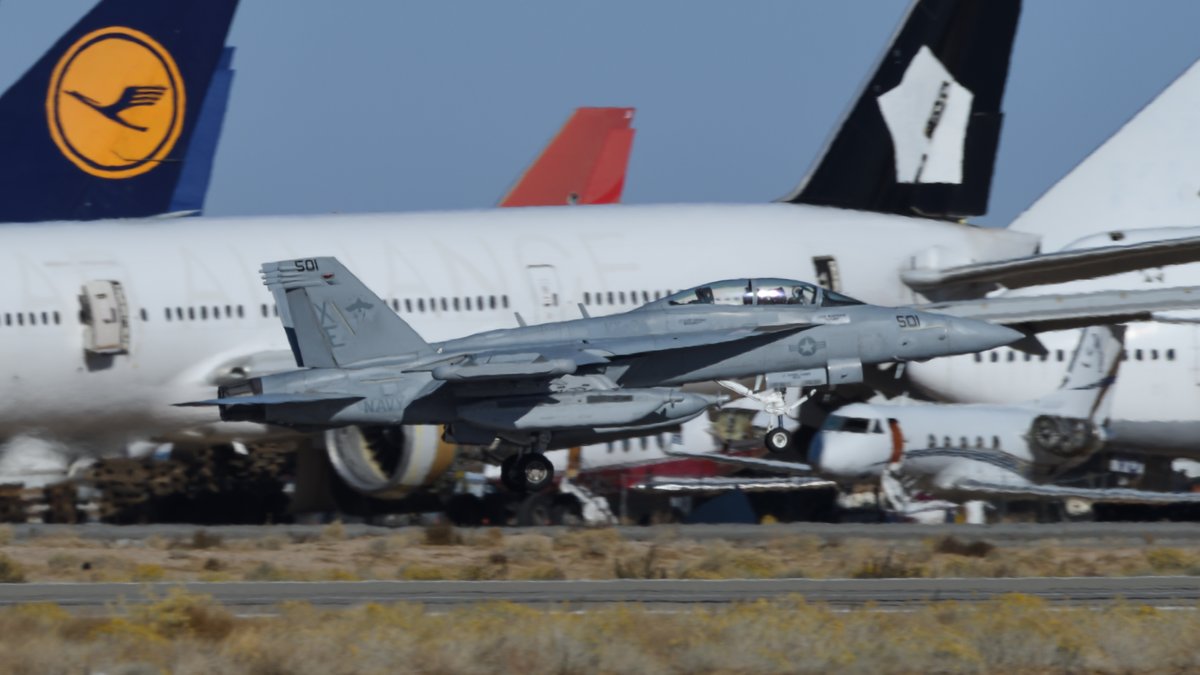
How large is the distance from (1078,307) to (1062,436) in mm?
3755

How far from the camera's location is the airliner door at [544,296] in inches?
1382

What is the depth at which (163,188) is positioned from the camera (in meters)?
39.5

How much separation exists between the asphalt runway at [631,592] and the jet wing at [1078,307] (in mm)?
12173

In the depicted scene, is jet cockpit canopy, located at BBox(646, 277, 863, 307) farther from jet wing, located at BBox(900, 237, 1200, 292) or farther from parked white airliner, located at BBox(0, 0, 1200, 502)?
jet wing, located at BBox(900, 237, 1200, 292)

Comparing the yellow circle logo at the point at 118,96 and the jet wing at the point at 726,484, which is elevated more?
the yellow circle logo at the point at 118,96

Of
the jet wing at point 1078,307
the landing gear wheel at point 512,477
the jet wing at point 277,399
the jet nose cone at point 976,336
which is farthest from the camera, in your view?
the jet wing at point 1078,307

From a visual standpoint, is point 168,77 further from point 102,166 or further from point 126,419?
point 126,419

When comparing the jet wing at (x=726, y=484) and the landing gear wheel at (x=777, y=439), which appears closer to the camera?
the landing gear wheel at (x=777, y=439)

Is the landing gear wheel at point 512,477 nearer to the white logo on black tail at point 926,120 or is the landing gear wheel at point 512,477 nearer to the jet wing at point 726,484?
the jet wing at point 726,484

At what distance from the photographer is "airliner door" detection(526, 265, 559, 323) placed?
3509cm

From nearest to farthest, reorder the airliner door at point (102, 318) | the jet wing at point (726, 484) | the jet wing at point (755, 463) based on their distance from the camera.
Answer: the airliner door at point (102, 318) < the jet wing at point (726, 484) < the jet wing at point (755, 463)

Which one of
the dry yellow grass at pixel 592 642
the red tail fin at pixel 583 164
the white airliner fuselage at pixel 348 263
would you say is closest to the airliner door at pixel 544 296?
the white airliner fuselage at pixel 348 263

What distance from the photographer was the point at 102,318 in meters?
32.4

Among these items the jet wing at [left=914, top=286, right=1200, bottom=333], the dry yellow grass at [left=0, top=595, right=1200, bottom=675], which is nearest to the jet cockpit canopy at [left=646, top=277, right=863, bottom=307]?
the jet wing at [left=914, top=286, right=1200, bottom=333]
